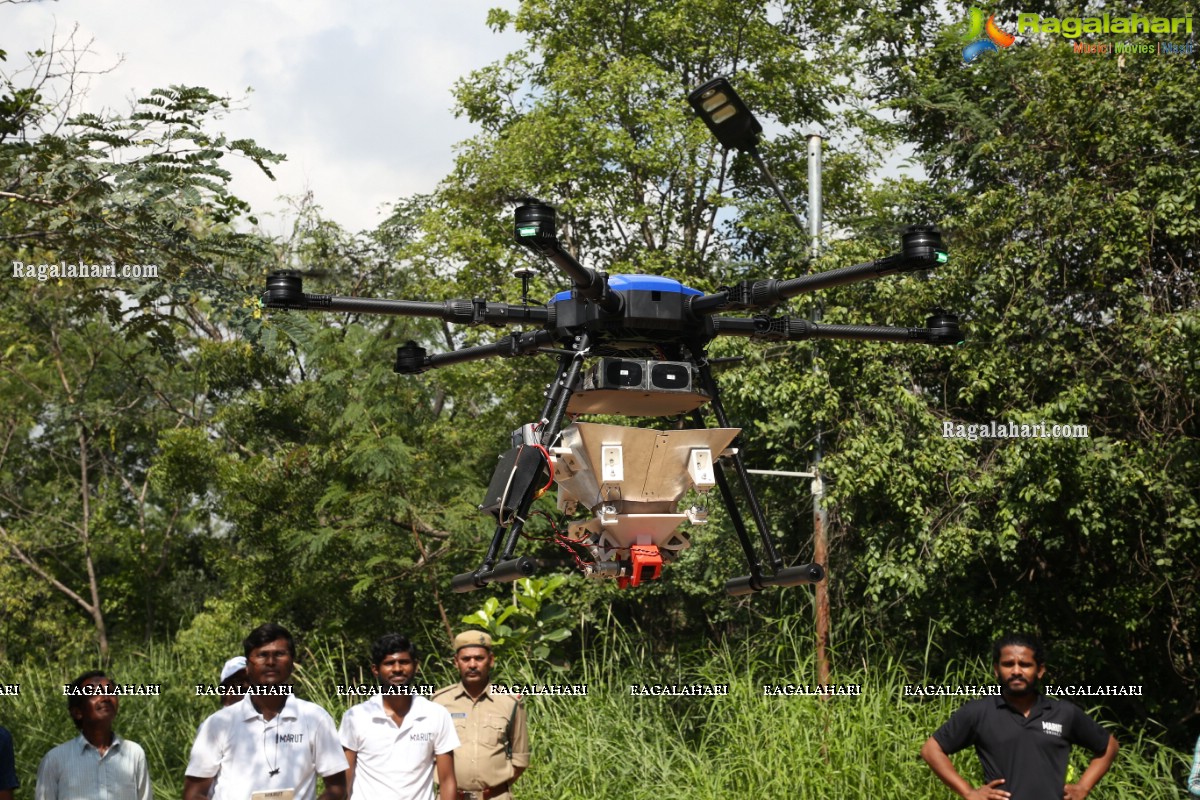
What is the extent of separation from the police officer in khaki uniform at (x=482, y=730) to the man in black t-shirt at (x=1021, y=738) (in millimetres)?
1761

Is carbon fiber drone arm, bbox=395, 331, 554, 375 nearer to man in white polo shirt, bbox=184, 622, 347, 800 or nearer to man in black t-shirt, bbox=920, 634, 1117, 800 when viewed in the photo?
man in white polo shirt, bbox=184, 622, 347, 800

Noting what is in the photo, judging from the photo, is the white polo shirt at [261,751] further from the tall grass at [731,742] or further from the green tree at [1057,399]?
the green tree at [1057,399]

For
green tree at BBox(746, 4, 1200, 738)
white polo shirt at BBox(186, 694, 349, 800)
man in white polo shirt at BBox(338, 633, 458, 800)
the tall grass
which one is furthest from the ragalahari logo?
white polo shirt at BBox(186, 694, 349, 800)

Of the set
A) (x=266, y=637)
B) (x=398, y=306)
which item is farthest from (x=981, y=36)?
(x=266, y=637)

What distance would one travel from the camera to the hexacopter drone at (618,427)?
4.77 metres

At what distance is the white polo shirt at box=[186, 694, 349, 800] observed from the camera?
13.9 ft

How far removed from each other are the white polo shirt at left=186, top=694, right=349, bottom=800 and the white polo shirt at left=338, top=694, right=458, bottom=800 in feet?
0.97

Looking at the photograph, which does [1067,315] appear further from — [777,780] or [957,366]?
[777,780]

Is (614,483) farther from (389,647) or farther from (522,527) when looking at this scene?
(389,647)

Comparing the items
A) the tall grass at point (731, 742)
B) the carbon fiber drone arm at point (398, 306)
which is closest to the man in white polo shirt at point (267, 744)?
the carbon fiber drone arm at point (398, 306)

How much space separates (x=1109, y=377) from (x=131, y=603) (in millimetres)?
17394

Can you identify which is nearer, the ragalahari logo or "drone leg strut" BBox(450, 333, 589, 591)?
"drone leg strut" BBox(450, 333, 589, 591)

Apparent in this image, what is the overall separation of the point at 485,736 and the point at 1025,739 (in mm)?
2140

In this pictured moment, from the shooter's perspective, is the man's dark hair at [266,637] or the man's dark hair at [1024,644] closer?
the man's dark hair at [266,637]
